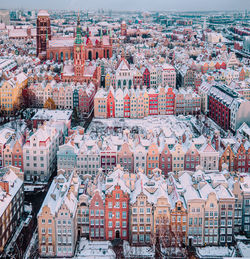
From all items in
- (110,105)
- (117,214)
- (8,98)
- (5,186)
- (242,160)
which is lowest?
(117,214)

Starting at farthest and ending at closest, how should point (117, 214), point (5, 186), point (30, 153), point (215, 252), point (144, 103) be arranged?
point (144, 103) < point (30, 153) < point (5, 186) < point (117, 214) < point (215, 252)

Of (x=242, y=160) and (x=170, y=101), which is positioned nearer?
(x=242, y=160)

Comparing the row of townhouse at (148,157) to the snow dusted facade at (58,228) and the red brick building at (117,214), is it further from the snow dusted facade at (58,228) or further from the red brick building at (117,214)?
the snow dusted facade at (58,228)

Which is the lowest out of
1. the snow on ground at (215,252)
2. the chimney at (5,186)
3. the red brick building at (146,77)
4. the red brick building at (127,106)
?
the snow on ground at (215,252)

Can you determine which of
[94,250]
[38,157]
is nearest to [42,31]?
[38,157]

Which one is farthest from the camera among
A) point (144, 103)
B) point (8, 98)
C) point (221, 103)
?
point (8, 98)

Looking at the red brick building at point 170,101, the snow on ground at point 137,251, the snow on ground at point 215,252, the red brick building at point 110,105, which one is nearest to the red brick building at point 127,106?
the red brick building at point 110,105

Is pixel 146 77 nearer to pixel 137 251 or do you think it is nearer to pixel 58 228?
pixel 137 251
